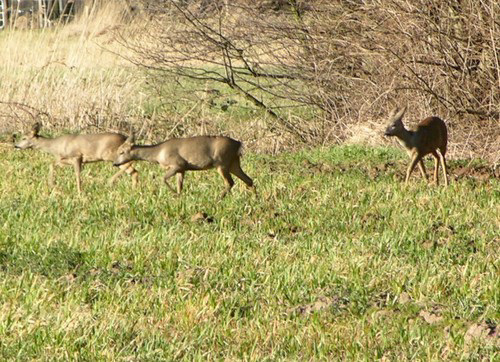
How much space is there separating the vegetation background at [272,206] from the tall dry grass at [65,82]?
0.05 meters

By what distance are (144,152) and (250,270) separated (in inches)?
136

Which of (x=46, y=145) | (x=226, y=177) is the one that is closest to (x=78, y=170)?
(x=46, y=145)

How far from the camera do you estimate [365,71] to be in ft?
52.0

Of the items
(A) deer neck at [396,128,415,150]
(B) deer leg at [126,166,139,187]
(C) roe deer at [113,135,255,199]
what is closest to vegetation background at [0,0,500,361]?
(B) deer leg at [126,166,139,187]

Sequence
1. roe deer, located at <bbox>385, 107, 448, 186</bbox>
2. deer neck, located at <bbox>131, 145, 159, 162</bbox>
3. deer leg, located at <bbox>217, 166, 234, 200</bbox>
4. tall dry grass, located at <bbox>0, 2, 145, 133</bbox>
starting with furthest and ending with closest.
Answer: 1. tall dry grass, located at <bbox>0, 2, 145, 133</bbox>
2. roe deer, located at <bbox>385, 107, 448, 186</bbox>
3. deer neck, located at <bbox>131, 145, 159, 162</bbox>
4. deer leg, located at <bbox>217, 166, 234, 200</bbox>

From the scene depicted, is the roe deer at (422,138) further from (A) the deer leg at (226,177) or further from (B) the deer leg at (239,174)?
(A) the deer leg at (226,177)

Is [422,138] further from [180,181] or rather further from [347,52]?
[347,52]

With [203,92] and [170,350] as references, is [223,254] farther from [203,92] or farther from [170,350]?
[203,92]

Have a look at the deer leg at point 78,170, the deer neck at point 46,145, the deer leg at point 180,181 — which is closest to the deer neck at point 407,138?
the deer leg at point 180,181

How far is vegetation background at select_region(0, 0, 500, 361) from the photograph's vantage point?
242 inches

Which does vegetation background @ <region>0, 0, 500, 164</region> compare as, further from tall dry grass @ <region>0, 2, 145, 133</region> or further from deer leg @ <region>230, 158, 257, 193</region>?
deer leg @ <region>230, 158, 257, 193</region>

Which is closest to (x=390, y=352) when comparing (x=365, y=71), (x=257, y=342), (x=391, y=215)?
(x=257, y=342)

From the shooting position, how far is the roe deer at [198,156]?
1039 centimetres

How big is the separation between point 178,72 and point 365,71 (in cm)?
292
